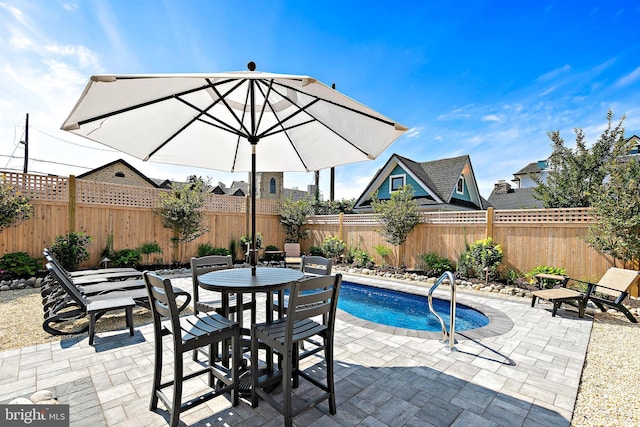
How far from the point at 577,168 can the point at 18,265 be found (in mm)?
15807

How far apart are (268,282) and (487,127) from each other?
14.1m

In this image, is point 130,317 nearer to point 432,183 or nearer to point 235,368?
point 235,368

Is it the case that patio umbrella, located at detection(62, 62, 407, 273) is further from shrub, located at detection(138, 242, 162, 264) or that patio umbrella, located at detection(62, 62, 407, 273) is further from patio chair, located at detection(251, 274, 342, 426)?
shrub, located at detection(138, 242, 162, 264)

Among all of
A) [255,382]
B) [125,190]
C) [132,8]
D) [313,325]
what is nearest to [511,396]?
[313,325]

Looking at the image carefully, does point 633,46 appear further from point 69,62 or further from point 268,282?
point 69,62

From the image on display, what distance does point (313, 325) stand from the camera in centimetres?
245

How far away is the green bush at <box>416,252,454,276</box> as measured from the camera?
8344 mm

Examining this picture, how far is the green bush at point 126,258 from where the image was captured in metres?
8.34

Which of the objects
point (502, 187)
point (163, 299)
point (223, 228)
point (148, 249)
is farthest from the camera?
point (502, 187)

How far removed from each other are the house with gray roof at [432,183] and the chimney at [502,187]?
22.9ft

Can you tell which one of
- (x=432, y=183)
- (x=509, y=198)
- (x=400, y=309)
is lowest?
(x=400, y=309)

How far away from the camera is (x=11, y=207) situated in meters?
6.66

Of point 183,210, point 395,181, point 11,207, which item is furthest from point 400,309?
point 395,181

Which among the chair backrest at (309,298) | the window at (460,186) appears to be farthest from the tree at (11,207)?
the window at (460,186)
